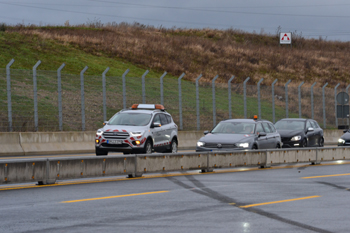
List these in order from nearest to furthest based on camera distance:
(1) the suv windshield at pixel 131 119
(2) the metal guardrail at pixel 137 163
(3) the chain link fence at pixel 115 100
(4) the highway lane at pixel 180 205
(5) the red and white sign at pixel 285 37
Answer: (4) the highway lane at pixel 180 205 < (2) the metal guardrail at pixel 137 163 < (1) the suv windshield at pixel 131 119 < (3) the chain link fence at pixel 115 100 < (5) the red and white sign at pixel 285 37

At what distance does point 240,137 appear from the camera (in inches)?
851

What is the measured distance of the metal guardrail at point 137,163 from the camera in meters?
14.0

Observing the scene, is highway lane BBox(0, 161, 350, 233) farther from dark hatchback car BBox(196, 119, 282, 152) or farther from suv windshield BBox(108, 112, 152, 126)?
suv windshield BBox(108, 112, 152, 126)

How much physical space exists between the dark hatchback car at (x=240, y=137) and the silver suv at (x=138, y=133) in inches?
65.8

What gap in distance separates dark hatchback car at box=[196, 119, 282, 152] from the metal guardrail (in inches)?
32.9

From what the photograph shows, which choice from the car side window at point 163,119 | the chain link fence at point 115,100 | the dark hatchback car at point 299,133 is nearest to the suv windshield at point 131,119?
the car side window at point 163,119

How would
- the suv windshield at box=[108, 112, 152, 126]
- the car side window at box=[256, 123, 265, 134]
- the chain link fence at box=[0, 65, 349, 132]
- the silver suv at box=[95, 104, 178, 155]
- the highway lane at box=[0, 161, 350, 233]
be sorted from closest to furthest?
the highway lane at box=[0, 161, 350, 233] → the silver suv at box=[95, 104, 178, 155] → the suv windshield at box=[108, 112, 152, 126] → the car side window at box=[256, 123, 265, 134] → the chain link fence at box=[0, 65, 349, 132]

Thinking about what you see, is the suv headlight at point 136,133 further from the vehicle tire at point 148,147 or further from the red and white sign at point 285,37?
the red and white sign at point 285,37

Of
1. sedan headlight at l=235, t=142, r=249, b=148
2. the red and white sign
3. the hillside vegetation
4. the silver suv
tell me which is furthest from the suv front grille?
the red and white sign

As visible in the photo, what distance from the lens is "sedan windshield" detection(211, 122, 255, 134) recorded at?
2269 cm

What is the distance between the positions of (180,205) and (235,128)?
12.2 metres

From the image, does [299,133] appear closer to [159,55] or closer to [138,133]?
[138,133]

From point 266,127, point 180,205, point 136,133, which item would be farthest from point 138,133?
point 180,205

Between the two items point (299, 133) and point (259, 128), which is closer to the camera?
point (259, 128)
